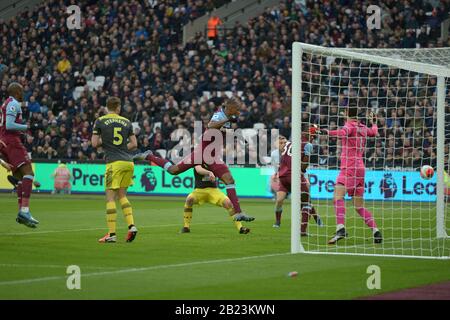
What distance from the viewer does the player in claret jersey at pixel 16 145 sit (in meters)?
16.2

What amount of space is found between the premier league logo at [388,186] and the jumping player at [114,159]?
16.5 m

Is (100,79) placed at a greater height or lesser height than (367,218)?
greater

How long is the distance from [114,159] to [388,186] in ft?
55.8

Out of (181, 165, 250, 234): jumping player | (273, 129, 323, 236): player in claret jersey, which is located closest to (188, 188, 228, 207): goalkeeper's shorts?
(181, 165, 250, 234): jumping player

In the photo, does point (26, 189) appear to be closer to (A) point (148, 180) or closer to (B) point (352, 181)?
(B) point (352, 181)

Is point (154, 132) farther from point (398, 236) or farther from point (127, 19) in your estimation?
point (398, 236)

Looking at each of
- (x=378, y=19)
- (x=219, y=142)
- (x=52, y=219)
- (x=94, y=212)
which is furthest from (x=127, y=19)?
(x=219, y=142)

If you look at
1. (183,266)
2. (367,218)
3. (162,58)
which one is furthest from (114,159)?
(162,58)

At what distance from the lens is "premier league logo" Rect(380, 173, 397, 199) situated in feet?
100

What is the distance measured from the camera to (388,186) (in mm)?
30719

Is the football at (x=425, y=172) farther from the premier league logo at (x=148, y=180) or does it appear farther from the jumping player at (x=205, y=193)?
the premier league logo at (x=148, y=180)

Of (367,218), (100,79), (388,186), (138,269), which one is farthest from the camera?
(100,79)

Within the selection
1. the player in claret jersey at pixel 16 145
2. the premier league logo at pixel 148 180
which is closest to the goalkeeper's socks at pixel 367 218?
the player in claret jersey at pixel 16 145
